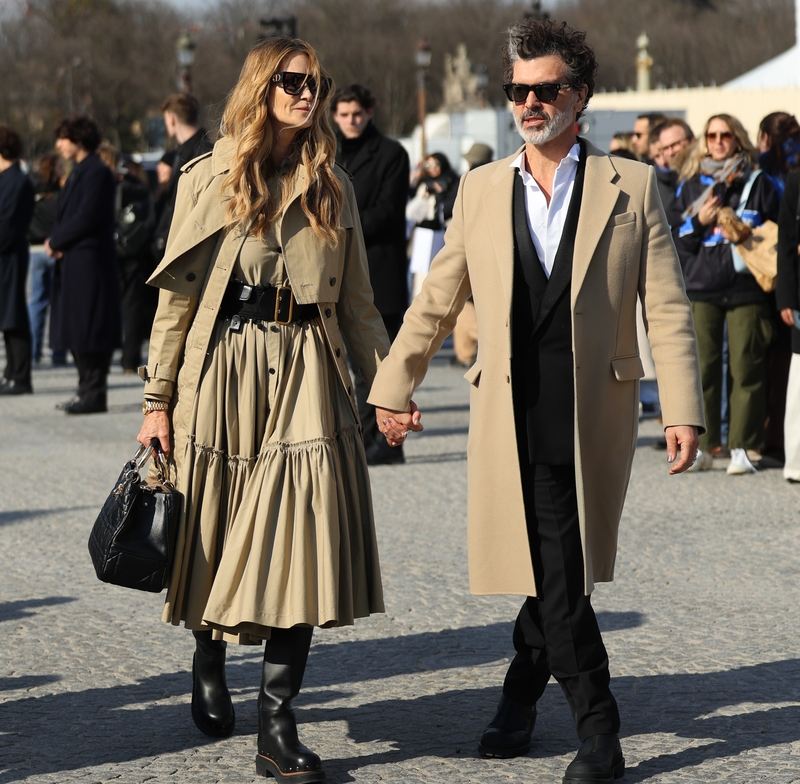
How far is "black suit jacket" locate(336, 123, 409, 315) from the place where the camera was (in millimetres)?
8414

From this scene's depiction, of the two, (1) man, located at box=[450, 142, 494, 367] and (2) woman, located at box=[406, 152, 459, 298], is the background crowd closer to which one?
(1) man, located at box=[450, 142, 494, 367]

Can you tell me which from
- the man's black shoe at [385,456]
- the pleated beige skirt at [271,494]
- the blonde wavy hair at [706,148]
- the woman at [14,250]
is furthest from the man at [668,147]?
the pleated beige skirt at [271,494]

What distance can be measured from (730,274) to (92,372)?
538 cm

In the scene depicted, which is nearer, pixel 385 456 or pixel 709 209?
pixel 709 209

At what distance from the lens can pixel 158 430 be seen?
13.3ft

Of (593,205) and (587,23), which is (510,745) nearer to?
(593,205)

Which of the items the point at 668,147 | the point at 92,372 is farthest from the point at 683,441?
the point at 92,372

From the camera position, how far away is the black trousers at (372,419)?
8.57 m

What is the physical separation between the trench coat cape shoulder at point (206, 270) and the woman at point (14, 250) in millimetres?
8334

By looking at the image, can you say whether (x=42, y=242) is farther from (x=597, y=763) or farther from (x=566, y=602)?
(x=597, y=763)

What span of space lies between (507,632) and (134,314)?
8.96 metres

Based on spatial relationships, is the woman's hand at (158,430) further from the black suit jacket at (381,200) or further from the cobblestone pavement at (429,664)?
the black suit jacket at (381,200)

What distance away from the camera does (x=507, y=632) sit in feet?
17.0

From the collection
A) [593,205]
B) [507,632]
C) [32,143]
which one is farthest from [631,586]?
[32,143]
